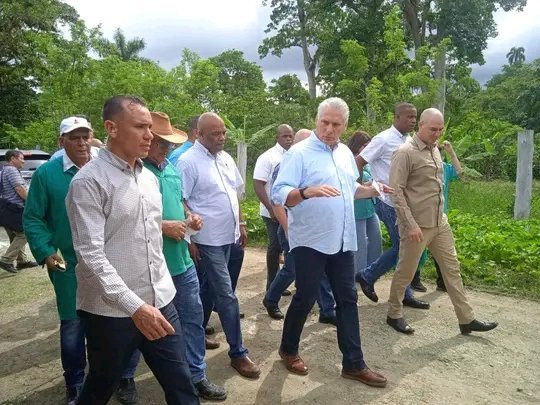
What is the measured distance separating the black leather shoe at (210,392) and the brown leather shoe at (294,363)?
1.94 ft

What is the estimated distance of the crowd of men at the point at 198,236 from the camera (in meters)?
2.29

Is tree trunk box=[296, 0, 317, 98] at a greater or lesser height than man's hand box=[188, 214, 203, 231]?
greater

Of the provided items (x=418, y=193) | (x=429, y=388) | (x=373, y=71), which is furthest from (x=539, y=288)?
(x=373, y=71)

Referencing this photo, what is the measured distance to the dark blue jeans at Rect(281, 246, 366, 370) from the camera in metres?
3.54

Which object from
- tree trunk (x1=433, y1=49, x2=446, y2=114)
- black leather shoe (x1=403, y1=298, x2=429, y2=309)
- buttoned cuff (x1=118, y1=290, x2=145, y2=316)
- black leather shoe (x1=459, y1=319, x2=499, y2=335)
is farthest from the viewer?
tree trunk (x1=433, y1=49, x2=446, y2=114)

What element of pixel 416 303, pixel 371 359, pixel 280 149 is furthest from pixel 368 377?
pixel 280 149

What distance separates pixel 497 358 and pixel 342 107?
245 cm

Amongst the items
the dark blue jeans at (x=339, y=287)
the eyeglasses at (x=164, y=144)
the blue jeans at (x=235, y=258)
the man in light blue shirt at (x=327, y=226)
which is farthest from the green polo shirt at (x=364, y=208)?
the eyeglasses at (x=164, y=144)

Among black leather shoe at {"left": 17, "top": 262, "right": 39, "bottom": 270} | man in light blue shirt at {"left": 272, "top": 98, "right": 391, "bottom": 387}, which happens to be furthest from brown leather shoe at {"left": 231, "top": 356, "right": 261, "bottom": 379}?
black leather shoe at {"left": 17, "top": 262, "right": 39, "bottom": 270}

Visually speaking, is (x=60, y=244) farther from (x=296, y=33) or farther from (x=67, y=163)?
(x=296, y=33)

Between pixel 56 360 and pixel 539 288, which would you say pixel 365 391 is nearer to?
pixel 56 360

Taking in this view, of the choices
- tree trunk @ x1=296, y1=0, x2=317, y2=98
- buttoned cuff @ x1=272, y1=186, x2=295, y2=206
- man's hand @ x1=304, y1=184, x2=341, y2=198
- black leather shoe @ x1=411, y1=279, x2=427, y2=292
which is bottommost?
black leather shoe @ x1=411, y1=279, x2=427, y2=292

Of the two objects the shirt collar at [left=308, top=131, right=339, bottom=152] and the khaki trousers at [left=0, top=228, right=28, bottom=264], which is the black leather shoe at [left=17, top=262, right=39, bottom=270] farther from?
the shirt collar at [left=308, top=131, right=339, bottom=152]

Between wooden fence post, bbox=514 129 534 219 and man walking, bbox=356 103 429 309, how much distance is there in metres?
3.86
